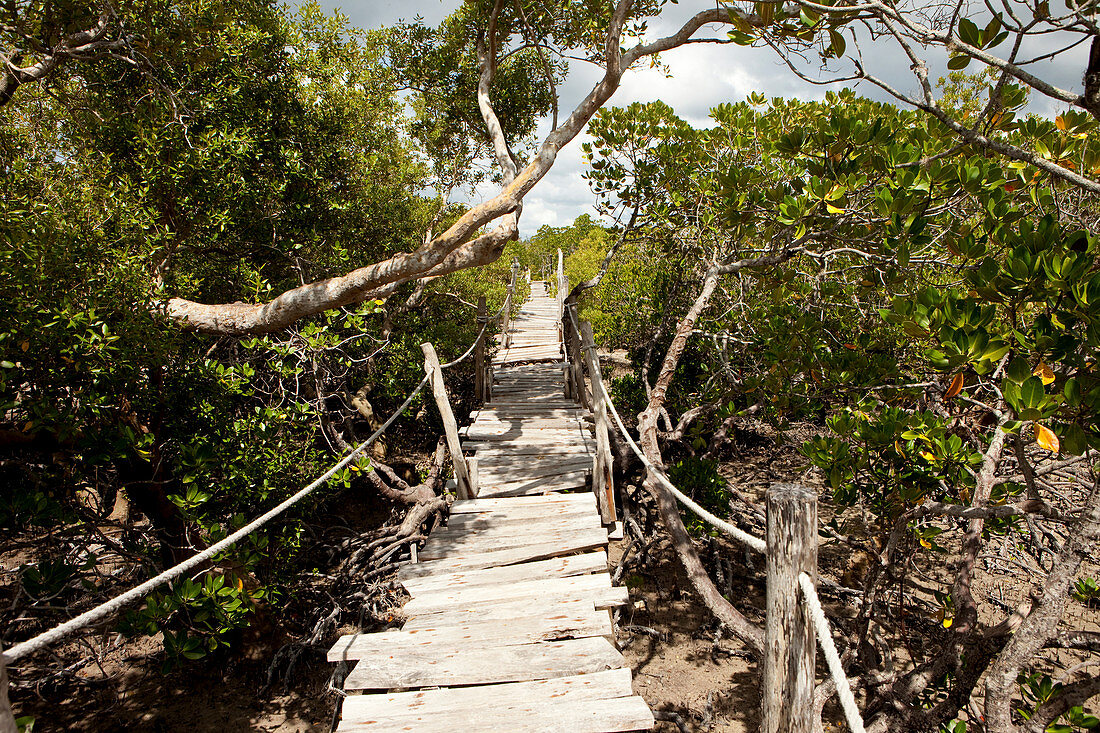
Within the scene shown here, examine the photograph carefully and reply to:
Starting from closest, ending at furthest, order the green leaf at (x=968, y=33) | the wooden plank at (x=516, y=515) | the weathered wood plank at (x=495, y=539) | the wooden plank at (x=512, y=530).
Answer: the green leaf at (x=968, y=33), the weathered wood plank at (x=495, y=539), the wooden plank at (x=512, y=530), the wooden plank at (x=516, y=515)

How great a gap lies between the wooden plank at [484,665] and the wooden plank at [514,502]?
1.97 metres

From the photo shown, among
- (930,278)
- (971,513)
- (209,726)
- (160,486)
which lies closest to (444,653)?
(971,513)

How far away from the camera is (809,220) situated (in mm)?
3914

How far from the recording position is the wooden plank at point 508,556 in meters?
4.26

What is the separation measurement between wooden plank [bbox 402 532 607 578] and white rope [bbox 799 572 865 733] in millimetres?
2872

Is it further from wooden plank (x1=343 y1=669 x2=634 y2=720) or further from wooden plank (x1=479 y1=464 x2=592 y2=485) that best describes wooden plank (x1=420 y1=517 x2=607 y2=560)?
wooden plank (x1=343 y1=669 x2=634 y2=720)

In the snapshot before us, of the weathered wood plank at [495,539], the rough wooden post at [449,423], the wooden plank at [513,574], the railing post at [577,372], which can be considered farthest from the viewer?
the railing post at [577,372]

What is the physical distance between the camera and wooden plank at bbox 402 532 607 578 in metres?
4.26

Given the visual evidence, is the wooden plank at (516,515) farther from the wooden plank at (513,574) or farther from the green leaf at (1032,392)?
the green leaf at (1032,392)

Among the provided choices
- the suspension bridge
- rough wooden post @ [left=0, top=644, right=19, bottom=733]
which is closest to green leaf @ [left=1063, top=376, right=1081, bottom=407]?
the suspension bridge

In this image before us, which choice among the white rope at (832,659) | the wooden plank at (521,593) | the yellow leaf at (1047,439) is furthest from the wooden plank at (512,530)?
the yellow leaf at (1047,439)

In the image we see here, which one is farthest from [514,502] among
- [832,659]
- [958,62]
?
[958,62]

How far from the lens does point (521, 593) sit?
12.5 feet

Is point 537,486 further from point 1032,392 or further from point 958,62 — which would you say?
point 958,62
